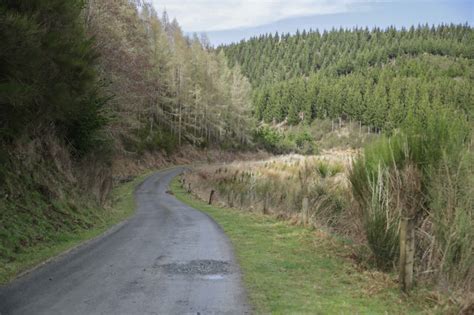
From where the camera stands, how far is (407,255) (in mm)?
6977

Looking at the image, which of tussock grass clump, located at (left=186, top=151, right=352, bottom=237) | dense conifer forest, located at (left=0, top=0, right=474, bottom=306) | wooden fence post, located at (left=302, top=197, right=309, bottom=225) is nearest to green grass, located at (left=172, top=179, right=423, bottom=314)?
wooden fence post, located at (left=302, top=197, right=309, bottom=225)

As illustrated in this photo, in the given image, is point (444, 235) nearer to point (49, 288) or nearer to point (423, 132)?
point (423, 132)

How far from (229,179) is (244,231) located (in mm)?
16868

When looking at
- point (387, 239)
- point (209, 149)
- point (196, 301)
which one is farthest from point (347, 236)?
point (209, 149)

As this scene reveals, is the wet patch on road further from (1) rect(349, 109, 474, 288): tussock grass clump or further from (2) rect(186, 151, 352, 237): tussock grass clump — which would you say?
(2) rect(186, 151, 352, 237): tussock grass clump

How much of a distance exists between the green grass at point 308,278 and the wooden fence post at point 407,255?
0.68ft

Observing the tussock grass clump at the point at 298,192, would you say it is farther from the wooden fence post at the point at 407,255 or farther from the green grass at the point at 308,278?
the wooden fence post at the point at 407,255

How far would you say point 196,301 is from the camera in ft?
23.5

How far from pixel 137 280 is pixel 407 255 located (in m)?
4.72

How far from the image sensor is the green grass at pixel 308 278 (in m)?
6.80

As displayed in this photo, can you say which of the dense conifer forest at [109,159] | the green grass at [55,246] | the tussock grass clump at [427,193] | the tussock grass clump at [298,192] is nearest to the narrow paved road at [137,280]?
the green grass at [55,246]

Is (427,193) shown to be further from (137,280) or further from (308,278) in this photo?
(137,280)

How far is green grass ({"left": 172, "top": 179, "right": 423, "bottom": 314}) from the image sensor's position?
22.3 feet

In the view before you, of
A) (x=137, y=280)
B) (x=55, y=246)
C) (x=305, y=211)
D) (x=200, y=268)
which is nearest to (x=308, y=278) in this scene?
(x=200, y=268)
